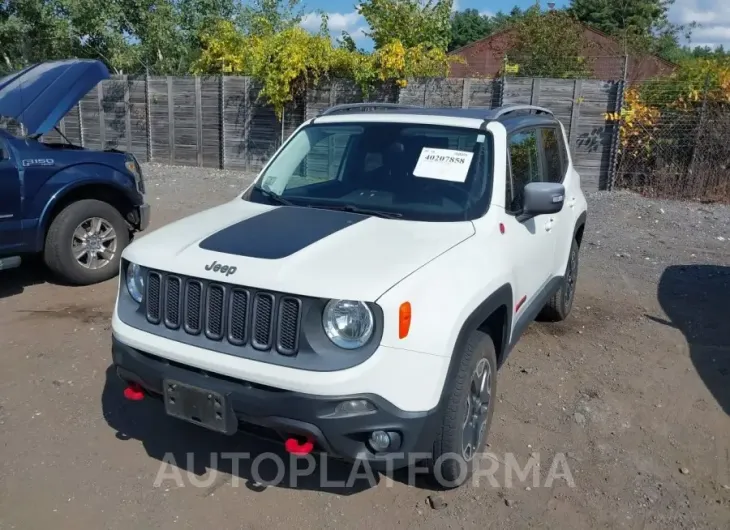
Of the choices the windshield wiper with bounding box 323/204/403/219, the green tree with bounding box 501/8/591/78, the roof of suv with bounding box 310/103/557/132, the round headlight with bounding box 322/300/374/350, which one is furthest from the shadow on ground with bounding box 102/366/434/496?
the green tree with bounding box 501/8/591/78

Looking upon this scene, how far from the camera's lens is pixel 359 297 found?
8.98 feet

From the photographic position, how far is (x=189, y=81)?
15.9 m

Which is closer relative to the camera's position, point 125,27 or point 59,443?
point 59,443

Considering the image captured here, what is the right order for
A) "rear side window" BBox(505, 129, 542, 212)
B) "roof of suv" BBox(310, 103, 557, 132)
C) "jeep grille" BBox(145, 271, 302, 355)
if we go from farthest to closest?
"roof of suv" BBox(310, 103, 557, 132) < "rear side window" BBox(505, 129, 542, 212) < "jeep grille" BBox(145, 271, 302, 355)

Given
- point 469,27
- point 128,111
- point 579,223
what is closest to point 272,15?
point 128,111

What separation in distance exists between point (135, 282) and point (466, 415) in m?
1.76

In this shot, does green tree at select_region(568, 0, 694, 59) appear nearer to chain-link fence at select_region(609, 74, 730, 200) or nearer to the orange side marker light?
chain-link fence at select_region(609, 74, 730, 200)

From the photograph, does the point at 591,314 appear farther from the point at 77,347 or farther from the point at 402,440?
the point at 77,347

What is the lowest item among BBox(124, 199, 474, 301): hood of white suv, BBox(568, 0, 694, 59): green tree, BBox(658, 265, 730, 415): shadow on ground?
BBox(658, 265, 730, 415): shadow on ground

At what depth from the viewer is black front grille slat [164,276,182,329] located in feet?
10.3

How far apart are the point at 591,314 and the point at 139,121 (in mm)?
13866

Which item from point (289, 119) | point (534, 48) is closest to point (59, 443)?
point (289, 119)

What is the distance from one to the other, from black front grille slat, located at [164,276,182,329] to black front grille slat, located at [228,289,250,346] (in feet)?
1.01

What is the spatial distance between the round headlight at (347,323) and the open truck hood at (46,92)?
4.80m
